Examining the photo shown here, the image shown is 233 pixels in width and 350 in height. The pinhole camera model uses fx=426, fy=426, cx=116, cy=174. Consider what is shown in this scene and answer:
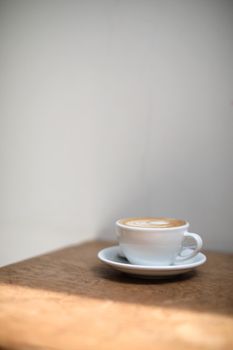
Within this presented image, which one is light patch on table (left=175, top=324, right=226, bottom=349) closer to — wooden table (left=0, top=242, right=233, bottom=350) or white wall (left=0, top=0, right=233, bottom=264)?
wooden table (left=0, top=242, right=233, bottom=350)

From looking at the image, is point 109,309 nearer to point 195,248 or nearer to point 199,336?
point 199,336

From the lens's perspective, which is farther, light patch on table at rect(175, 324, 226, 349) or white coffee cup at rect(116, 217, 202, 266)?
white coffee cup at rect(116, 217, 202, 266)

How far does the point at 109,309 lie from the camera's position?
63cm

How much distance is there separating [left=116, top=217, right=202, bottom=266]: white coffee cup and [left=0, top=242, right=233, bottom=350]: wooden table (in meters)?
0.04

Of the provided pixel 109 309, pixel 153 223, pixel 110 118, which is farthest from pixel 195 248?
pixel 110 118

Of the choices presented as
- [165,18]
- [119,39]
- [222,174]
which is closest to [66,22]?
[119,39]

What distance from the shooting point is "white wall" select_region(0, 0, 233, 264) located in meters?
1.06

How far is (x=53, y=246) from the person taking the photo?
1.27 m

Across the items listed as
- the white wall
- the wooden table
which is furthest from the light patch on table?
the white wall

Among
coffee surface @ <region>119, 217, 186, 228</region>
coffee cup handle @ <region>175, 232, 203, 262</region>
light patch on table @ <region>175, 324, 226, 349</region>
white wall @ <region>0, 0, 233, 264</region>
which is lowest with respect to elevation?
light patch on table @ <region>175, 324, 226, 349</region>

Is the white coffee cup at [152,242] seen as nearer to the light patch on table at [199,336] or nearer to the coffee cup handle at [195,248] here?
the coffee cup handle at [195,248]

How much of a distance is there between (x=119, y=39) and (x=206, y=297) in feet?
2.43

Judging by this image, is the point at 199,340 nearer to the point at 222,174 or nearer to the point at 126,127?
the point at 222,174

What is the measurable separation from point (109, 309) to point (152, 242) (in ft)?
0.60
